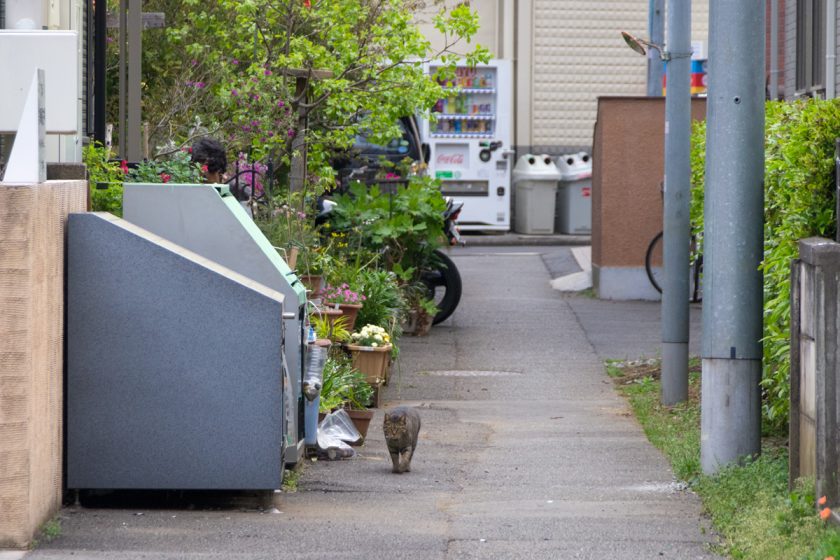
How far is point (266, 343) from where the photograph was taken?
6520 millimetres

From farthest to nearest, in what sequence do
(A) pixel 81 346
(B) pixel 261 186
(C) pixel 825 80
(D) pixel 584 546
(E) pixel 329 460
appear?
(C) pixel 825 80 → (B) pixel 261 186 → (E) pixel 329 460 → (A) pixel 81 346 → (D) pixel 584 546

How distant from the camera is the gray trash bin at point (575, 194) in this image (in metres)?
23.4

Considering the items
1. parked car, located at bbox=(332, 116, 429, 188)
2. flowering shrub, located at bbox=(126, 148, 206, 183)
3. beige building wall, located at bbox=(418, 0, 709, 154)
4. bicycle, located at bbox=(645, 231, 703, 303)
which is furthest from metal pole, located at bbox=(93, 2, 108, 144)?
beige building wall, located at bbox=(418, 0, 709, 154)

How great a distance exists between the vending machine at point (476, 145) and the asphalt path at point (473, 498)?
11120mm

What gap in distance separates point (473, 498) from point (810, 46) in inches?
351

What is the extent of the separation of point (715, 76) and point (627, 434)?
2673 millimetres

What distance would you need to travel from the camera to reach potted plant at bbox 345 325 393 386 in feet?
31.7

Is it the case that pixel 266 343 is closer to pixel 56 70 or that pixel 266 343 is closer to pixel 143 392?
pixel 143 392

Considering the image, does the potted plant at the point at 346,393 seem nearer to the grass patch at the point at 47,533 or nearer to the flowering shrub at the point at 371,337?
the flowering shrub at the point at 371,337

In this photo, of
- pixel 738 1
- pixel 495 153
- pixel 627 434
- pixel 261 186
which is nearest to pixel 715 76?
pixel 738 1

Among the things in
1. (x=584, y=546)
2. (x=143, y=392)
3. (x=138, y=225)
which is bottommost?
(x=584, y=546)

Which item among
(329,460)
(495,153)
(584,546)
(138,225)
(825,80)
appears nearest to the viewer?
(584,546)

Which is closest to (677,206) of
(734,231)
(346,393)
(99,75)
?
(734,231)

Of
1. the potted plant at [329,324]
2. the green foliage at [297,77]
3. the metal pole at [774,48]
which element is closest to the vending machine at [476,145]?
the metal pole at [774,48]
